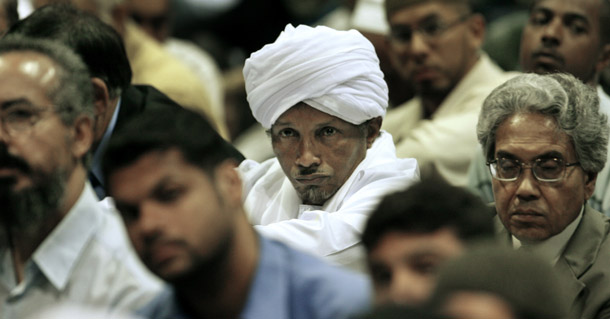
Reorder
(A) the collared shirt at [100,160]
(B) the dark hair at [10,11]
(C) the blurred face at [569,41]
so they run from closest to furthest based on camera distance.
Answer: (A) the collared shirt at [100,160], (C) the blurred face at [569,41], (B) the dark hair at [10,11]

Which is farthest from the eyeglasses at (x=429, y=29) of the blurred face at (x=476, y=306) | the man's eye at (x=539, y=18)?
the blurred face at (x=476, y=306)

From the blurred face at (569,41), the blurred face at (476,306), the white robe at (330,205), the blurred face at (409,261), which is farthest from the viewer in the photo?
the blurred face at (569,41)

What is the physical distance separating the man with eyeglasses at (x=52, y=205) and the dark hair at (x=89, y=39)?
2.38 feet

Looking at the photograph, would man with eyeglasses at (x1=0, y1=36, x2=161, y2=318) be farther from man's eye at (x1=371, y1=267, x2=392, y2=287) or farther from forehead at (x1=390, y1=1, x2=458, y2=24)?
forehead at (x1=390, y1=1, x2=458, y2=24)

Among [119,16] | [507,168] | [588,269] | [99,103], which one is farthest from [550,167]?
[119,16]

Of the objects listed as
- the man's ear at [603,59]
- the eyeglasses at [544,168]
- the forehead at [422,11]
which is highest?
the eyeglasses at [544,168]

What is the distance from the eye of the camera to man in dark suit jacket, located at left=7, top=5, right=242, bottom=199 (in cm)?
417

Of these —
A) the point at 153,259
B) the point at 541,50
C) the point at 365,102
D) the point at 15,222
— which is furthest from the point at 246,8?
the point at 153,259

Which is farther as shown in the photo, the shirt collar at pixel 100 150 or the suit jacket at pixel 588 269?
the shirt collar at pixel 100 150

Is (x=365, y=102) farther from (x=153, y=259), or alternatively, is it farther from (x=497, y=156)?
(x=153, y=259)

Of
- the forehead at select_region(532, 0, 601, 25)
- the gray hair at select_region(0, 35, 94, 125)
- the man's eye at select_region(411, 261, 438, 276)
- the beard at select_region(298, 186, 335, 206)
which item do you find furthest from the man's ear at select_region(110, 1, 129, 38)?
the man's eye at select_region(411, 261, 438, 276)

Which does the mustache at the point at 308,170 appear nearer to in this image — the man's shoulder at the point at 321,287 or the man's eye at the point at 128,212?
the man's shoulder at the point at 321,287

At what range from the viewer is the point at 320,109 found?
4023 mm

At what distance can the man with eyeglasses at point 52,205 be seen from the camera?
121 inches
